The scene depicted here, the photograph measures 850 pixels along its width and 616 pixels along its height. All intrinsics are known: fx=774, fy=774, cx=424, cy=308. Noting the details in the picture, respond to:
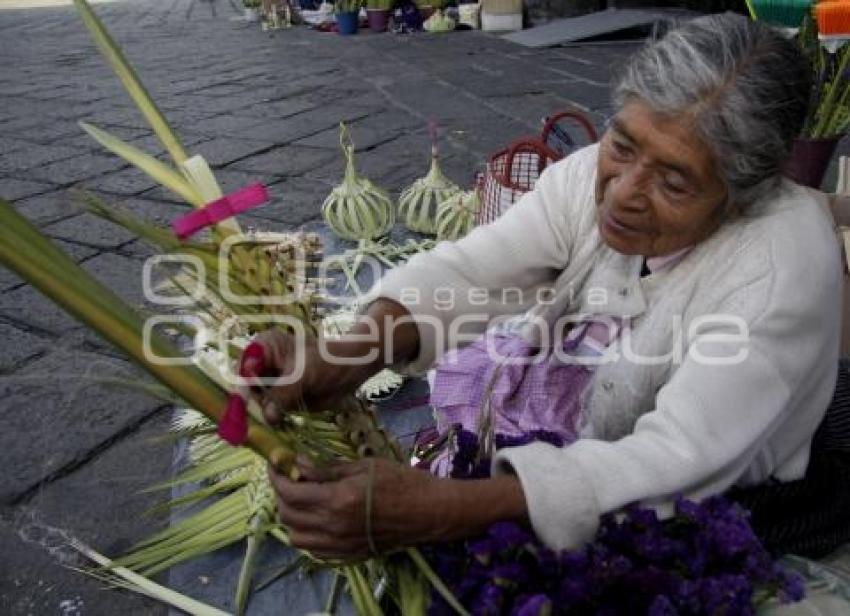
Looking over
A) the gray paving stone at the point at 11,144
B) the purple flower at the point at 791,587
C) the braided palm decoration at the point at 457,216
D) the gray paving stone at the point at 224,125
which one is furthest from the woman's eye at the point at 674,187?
the gray paving stone at the point at 11,144

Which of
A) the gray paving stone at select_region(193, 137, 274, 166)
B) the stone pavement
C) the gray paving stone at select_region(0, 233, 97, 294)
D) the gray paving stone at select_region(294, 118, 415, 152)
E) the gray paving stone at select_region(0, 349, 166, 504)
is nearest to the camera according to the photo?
the stone pavement

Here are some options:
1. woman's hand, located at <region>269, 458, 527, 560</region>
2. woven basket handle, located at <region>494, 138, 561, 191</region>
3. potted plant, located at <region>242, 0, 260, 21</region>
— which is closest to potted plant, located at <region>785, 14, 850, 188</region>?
woven basket handle, located at <region>494, 138, 561, 191</region>

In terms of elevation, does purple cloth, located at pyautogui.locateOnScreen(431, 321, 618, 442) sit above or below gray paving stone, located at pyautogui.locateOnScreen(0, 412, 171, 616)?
above

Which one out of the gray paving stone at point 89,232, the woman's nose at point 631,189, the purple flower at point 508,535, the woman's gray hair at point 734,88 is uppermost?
the woman's gray hair at point 734,88

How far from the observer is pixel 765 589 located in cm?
106

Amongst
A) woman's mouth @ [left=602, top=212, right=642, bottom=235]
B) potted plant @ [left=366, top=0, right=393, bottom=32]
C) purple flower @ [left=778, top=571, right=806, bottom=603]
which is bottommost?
potted plant @ [left=366, top=0, right=393, bottom=32]

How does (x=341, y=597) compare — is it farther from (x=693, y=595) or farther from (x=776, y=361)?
(x=776, y=361)

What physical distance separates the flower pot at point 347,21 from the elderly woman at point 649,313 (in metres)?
8.74

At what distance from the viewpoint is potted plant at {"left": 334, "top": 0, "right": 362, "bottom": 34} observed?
31.5ft

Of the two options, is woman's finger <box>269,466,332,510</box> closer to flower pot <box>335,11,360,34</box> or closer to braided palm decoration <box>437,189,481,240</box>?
braided palm decoration <box>437,189,481,240</box>

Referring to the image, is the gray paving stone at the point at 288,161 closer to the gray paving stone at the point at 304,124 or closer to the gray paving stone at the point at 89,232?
the gray paving stone at the point at 304,124

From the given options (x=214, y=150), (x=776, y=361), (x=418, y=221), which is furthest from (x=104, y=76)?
(x=776, y=361)

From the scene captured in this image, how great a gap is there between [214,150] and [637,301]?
380 centimetres

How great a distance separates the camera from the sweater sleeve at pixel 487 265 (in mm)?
1517
